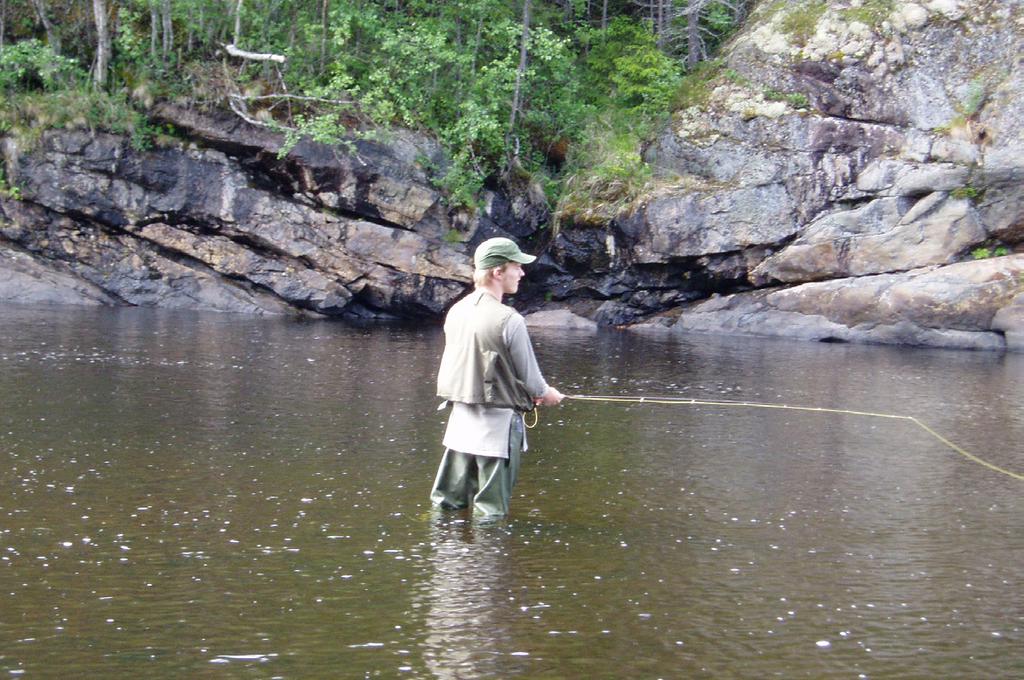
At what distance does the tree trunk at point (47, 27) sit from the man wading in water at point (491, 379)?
1834cm

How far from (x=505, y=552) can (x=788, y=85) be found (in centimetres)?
1851

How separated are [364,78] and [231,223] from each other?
13.0 feet

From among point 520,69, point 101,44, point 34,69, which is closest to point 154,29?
point 101,44

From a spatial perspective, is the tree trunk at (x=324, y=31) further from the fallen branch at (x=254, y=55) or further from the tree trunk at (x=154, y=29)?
the tree trunk at (x=154, y=29)

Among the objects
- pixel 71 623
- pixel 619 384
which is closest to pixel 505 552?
pixel 71 623

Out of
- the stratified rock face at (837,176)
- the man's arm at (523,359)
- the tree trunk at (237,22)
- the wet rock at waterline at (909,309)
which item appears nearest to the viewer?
the man's arm at (523,359)

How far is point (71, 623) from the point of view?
16.2 ft

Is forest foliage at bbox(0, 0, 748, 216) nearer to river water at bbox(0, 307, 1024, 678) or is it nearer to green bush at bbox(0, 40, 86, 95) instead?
green bush at bbox(0, 40, 86, 95)


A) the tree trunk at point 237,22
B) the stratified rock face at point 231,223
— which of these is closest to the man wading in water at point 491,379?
the stratified rock face at point 231,223

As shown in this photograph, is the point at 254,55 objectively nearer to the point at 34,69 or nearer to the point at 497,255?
the point at 34,69

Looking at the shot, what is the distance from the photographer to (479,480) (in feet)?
22.9

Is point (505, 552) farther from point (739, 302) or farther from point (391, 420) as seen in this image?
point (739, 302)

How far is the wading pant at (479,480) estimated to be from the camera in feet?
22.6

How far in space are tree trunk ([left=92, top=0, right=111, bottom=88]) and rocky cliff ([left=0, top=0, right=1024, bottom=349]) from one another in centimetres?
127
